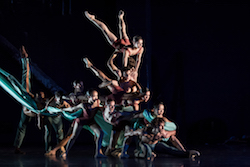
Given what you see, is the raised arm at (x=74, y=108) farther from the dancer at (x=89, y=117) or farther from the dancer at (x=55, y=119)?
the dancer at (x=55, y=119)

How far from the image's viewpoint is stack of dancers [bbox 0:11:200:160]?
17.1 feet

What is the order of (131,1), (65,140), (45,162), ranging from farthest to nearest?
(131,1), (65,140), (45,162)

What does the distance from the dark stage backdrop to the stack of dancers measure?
7.65ft

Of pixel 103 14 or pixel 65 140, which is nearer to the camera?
pixel 65 140

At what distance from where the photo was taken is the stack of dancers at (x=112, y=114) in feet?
17.1

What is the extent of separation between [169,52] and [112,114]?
11.5 feet

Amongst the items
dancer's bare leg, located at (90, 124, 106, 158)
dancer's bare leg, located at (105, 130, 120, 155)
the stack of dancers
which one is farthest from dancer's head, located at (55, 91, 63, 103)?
dancer's bare leg, located at (105, 130, 120, 155)

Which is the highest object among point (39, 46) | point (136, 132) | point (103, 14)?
point (103, 14)

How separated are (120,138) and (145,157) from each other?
→ 0.64 meters

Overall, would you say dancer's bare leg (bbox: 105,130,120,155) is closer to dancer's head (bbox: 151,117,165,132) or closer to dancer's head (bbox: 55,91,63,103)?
dancer's head (bbox: 151,117,165,132)

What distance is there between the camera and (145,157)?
17.1ft

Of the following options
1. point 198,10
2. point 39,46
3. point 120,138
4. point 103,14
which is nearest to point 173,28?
point 198,10

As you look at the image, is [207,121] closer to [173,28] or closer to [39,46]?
[173,28]

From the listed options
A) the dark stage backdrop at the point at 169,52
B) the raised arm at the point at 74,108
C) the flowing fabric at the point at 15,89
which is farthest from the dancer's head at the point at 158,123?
the dark stage backdrop at the point at 169,52
